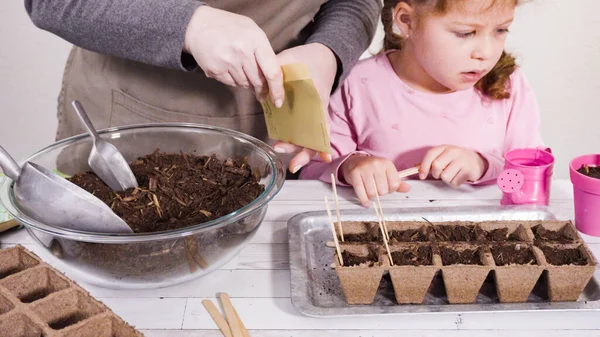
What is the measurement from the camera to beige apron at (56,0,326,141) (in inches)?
62.3

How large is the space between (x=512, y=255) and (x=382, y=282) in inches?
9.0

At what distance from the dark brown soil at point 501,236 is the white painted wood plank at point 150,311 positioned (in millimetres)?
563

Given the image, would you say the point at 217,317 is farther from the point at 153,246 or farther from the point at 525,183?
the point at 525,183

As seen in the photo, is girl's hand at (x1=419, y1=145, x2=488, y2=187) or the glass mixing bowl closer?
the glass mixing bowl

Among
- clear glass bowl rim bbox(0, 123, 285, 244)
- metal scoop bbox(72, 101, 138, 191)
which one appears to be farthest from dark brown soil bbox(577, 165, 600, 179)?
metal scoop bbox(72, 101, 138, 191)

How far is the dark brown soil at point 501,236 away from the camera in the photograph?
4.01 feet

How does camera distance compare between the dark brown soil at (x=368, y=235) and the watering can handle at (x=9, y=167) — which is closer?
the watering can handle at (x=9, y=167)

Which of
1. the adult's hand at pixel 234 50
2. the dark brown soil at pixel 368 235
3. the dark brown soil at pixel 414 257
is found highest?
the adult's hand at pixel 234 50

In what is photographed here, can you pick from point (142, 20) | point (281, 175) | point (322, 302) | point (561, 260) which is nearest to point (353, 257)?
point (322, 302)

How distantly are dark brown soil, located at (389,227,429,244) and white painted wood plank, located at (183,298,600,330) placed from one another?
162 mm

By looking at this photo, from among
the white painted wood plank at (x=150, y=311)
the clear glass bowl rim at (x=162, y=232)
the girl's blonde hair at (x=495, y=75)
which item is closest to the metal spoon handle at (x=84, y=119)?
the clear glass bowl rim at (x=162, y=232)

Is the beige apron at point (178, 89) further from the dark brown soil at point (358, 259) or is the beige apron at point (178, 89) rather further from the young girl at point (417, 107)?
the dark brown soil at point (358, 259)

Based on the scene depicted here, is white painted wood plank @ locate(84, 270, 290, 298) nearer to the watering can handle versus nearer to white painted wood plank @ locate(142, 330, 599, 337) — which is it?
white painted wood plank @ locate(142, 330, 599, 337)

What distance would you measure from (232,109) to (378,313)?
2.42 feet
